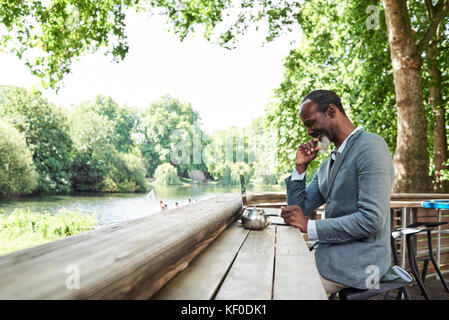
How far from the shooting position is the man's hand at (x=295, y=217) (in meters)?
1.70

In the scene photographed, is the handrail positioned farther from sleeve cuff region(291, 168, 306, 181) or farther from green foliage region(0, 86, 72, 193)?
green foliage region(0, 86, 72, 193)

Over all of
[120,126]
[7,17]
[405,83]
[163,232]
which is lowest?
[163,232]

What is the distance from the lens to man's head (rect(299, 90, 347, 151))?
64.7 inches

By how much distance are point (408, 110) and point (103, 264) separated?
5.80 m

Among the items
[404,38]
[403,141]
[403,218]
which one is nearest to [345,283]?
[403,218]

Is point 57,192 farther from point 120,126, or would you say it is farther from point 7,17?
point 7,17

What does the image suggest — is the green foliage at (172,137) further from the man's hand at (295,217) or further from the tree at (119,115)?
the man's hand at (295,217)

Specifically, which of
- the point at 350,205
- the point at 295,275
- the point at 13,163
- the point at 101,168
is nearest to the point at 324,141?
the point at 350,205

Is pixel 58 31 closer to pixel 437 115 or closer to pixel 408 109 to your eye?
pixel 408 109

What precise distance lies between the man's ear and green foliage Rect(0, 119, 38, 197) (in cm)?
3093

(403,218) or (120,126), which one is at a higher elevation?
(120,126)

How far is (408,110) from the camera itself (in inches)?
216

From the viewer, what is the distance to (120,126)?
58.0 meters

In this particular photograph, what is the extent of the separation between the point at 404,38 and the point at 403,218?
10.2 ft
